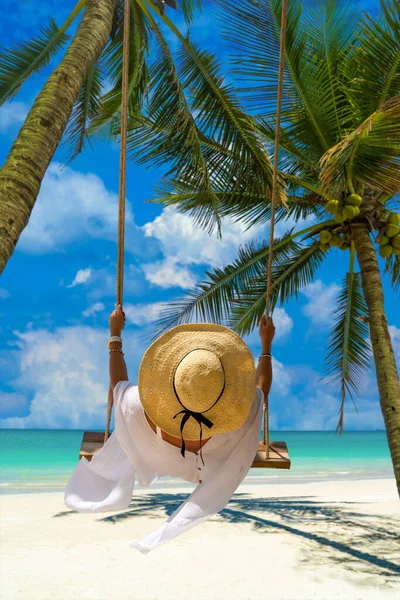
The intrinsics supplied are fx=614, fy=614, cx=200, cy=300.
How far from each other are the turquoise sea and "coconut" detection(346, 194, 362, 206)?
1234 centimetres

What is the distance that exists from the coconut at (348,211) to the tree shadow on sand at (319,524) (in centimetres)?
367

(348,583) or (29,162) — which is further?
(348,583)

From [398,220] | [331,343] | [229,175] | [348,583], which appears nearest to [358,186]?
[398,220]

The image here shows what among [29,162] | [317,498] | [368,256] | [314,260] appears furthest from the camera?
[317,498]

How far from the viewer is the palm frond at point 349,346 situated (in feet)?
24.2

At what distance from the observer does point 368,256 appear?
537 cm

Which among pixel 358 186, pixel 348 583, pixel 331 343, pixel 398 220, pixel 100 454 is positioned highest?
pixel 358 186

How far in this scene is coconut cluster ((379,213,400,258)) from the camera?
5430mm

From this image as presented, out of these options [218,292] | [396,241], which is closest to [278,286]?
[218,292]

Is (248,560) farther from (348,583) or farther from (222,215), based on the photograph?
(222,215)

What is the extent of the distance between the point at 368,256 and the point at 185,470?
351cm

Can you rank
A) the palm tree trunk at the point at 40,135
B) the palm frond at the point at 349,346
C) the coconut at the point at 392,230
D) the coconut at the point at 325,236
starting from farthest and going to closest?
the palm frond at the point at 349,346 → the coconut at the point at 325,236 → the coconut at the point at 392,230 → the palm tree trunk at the point at 40,135

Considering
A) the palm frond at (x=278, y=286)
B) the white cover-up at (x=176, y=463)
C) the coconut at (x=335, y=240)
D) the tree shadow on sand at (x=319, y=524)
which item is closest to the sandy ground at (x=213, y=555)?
the tree shadow on sand at (x=319, y=524)

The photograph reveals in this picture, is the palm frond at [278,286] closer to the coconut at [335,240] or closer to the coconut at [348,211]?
the coconut at [335,240]
